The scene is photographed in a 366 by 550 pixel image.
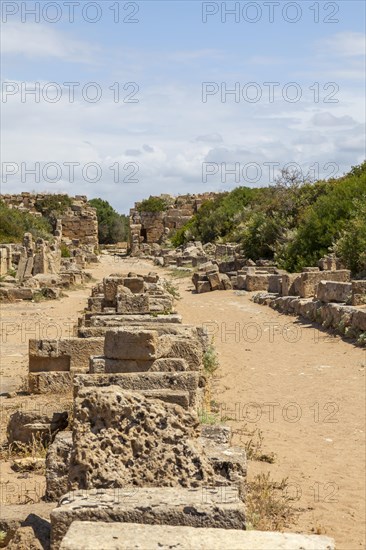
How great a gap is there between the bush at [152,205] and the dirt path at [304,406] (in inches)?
1501

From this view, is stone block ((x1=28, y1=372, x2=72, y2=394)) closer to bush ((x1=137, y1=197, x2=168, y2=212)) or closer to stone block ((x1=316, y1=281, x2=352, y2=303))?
stone block ((x1=316, y1=281, x2=352, y2=303))

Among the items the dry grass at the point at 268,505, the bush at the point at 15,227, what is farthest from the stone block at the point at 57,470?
the bush at the point at 15,227

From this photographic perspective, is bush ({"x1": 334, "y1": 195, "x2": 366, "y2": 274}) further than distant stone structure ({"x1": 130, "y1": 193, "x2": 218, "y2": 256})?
No

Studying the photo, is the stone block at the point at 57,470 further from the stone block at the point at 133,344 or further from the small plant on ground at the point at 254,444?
the small plant on ground at the point at 254,444

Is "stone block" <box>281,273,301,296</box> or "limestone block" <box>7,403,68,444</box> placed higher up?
"stone block" <box>281,273,301,296</box>

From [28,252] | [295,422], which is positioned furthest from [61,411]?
[28,252]

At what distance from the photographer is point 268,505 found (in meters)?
6.53

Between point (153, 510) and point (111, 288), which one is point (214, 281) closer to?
point (111, 288)

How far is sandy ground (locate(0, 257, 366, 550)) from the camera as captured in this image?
7.13 metres

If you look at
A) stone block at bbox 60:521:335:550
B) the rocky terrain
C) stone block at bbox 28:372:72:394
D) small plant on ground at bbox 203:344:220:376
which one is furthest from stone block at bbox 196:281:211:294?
stone block at bbox 60:521:335:550

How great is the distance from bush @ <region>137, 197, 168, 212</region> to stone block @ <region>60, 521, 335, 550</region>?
177 feet

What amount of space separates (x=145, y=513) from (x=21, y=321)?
52.9ft

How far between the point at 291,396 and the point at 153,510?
7634 millimetres

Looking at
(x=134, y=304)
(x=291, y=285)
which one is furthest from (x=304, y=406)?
(x=291, y=285)
